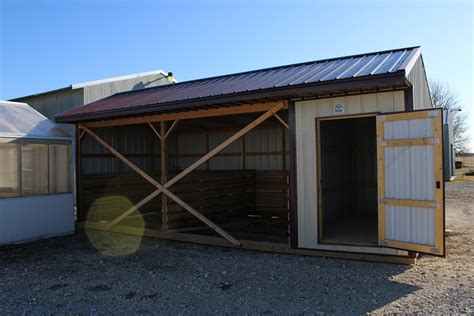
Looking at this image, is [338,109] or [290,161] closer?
[338,109]

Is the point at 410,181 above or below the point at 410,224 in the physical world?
above

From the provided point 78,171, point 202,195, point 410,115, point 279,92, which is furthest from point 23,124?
point 410,115

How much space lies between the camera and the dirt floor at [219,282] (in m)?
4.76

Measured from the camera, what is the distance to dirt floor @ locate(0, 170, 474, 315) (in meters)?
4.76

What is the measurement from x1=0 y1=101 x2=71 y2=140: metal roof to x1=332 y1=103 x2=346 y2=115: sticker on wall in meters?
6.18

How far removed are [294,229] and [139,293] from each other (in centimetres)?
292

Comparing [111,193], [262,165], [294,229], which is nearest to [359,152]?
[262,165]

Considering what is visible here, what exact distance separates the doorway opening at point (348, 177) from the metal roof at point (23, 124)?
598 cm

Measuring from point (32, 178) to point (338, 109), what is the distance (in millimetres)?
6453

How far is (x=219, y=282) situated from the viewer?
5.70 m

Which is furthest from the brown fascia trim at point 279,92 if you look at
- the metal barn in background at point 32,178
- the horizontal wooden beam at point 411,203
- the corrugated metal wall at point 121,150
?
the corrugated metal wall at point 121,150

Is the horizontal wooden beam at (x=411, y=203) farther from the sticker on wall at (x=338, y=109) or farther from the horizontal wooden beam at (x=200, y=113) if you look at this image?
the horizontal wooden beam at (x=200, y=113)

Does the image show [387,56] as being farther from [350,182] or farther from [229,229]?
[229,229]

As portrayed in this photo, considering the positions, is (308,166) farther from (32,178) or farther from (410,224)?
(32,178)
